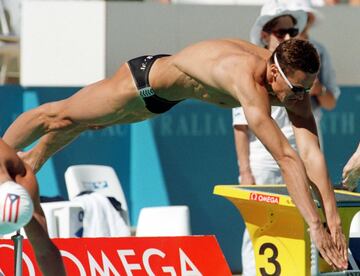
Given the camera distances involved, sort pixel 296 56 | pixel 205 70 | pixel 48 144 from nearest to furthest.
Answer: pixel 296 56, pixel 205 70, pixel 48 144

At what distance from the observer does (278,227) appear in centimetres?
726

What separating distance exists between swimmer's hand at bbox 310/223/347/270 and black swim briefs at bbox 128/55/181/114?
1.44 meters

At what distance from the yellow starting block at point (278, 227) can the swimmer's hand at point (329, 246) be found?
37 cm

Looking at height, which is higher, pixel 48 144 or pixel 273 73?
pixel 273 73

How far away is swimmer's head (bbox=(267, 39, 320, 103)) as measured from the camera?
688 cm

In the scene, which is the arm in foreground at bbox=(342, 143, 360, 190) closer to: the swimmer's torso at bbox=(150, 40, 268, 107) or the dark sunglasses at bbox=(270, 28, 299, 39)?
the swimmer's torso at bbox=(150, 40, 268, 107)

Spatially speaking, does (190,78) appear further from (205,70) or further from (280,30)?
(280,30)

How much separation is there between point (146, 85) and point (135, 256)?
96 cm

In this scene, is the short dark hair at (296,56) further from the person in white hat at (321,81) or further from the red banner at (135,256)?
the person in white hat at (321,81)

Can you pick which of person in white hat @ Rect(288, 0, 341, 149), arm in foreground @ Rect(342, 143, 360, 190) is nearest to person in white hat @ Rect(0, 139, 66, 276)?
arm in foreground @ Rect(342, 143, 360, 190)

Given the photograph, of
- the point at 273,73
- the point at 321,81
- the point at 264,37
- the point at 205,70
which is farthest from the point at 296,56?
the point at 321,81

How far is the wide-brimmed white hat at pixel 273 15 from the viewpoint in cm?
864

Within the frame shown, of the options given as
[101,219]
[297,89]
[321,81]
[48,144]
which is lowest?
[101,219]

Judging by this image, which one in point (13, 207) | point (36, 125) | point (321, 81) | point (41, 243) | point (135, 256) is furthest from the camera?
point (321, 81)
